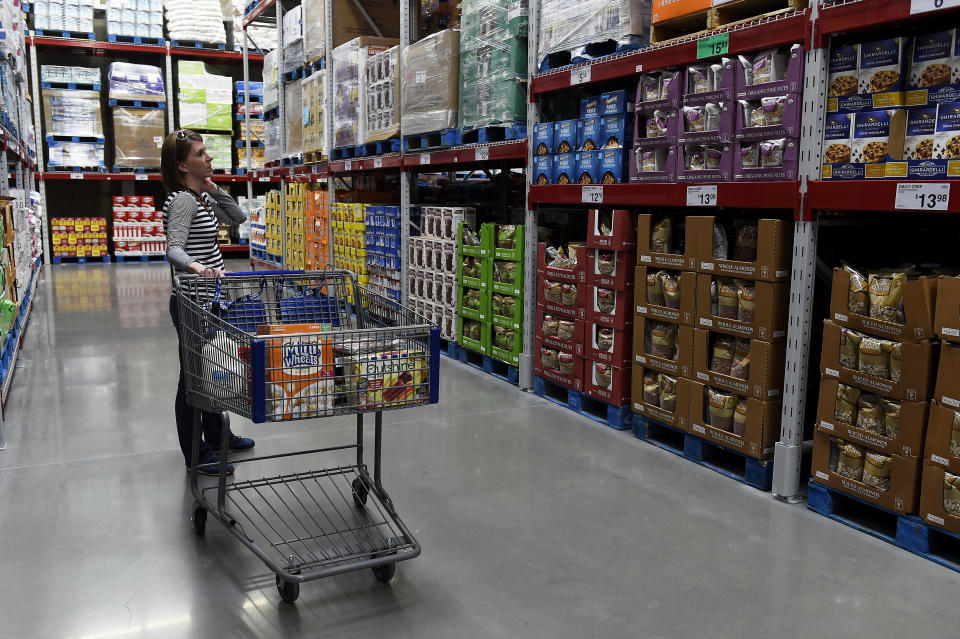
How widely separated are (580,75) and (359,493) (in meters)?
2.94

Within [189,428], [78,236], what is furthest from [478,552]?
[78,236]

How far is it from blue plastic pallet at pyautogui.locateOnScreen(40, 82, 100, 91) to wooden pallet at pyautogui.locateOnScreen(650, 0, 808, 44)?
1290 centimetres

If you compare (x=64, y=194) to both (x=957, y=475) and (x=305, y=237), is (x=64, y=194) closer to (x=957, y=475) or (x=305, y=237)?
(x=305, y=237)

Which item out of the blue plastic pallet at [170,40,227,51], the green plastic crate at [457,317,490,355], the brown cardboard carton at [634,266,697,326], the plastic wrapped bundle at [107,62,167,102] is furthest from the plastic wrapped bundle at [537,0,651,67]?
the blue plastic pallet at [170,40,227,51]

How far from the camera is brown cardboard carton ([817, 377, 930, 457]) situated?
3.12 m

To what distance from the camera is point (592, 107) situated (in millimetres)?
5062

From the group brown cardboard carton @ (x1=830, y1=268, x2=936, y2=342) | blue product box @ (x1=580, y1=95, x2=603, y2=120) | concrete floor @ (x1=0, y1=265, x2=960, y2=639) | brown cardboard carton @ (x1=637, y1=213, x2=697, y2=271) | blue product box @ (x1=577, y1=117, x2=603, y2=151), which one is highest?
blue product box @ (x1=580, y1=95, x2=603, y2=120)

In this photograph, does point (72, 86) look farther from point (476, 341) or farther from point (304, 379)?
point (304, 379)

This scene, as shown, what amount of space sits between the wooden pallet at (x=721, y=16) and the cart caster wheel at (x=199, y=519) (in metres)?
3.31

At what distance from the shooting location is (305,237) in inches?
419

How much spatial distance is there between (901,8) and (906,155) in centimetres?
58

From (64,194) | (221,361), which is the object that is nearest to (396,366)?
(221,361)

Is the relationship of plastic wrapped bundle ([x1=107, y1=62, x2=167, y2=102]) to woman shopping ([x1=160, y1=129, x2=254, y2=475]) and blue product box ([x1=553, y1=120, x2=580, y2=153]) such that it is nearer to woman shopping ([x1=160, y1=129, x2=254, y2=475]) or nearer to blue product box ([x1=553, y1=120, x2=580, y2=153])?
blue product box ([x1=553, y1=120, x2=580, y2=153])

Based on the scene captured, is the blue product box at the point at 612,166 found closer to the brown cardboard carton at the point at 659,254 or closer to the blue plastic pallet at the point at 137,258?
the brown cardboard carton at the point at 659,254
